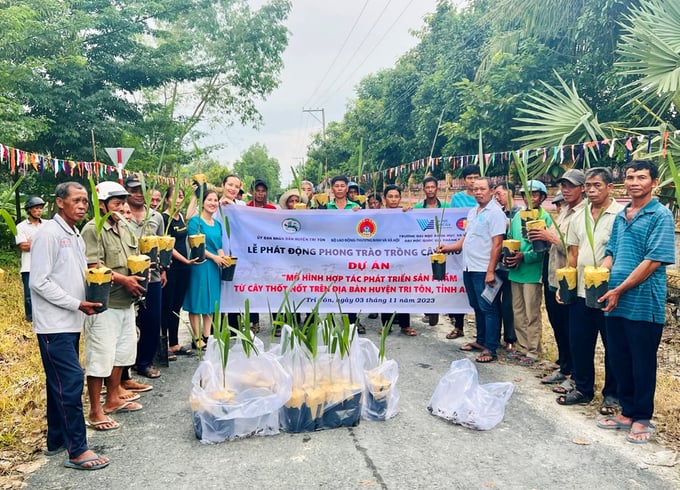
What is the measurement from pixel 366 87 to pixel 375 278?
2430cm

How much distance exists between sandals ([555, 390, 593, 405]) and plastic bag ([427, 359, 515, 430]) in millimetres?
527

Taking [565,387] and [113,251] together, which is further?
[565,387]

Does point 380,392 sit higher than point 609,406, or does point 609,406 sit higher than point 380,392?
point 380,392

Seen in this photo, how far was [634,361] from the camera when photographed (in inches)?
128

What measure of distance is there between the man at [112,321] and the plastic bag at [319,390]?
1.14 metres

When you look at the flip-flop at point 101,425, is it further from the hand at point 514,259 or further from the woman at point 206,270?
the hand at point 514,259

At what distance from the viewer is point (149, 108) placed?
1487 centimetres

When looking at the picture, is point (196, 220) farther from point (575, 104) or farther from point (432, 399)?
point (575, 104)

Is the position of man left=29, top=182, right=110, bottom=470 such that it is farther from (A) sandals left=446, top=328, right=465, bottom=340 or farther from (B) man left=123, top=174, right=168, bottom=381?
(A) sandals left=446, top=328, right=465, bottom=340

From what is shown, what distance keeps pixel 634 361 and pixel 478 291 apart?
1.91 m

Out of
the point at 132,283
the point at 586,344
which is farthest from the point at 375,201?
the point at 132,283

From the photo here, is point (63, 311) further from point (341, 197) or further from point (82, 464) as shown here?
point (341, 197)

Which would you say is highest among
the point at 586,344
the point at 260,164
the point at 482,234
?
the point at 260,164

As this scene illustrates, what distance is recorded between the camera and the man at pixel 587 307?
→ 12.0ft
